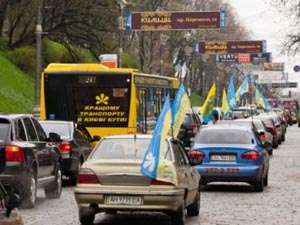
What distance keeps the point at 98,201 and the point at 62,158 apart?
7.95m

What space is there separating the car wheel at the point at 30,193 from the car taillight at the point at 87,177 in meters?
2.74

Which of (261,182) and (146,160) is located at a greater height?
(146,160)

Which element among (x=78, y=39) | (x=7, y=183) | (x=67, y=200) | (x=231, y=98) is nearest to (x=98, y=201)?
(x=7, y=183)

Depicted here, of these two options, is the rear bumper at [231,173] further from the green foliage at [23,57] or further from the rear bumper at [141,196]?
the green foliage at [23,57]

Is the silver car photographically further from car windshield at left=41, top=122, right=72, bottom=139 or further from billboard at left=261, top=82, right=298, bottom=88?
billboard at left=261, top=82, right=298, bottom=88

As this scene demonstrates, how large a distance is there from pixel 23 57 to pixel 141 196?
4430 centimetres

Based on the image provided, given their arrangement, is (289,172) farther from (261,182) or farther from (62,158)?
(62,158)

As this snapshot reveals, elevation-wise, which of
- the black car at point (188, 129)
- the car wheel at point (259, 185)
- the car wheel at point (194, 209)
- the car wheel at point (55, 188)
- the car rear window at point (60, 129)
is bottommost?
the black car at point (188, 129)

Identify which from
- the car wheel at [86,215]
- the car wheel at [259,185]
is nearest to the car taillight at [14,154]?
the car wheel at [86,215]

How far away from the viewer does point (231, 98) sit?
47.1m

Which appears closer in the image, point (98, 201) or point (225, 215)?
point (98, 201)

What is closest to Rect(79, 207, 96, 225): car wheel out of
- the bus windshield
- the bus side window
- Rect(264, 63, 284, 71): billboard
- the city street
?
the city street

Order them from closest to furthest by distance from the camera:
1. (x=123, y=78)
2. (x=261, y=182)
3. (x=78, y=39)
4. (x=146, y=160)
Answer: (x=146, y=160)
(x=261, y=182)
(x=123, y=78)
(x=78, y=39)

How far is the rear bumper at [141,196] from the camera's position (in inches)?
507
